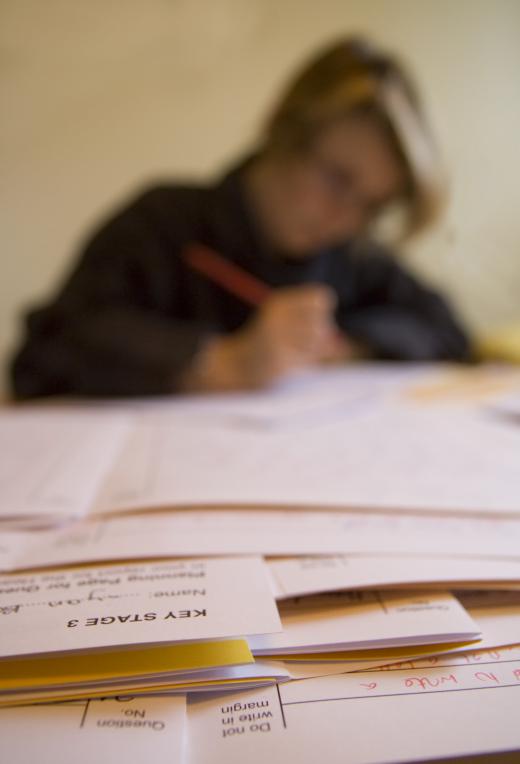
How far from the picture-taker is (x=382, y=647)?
0.39 ft

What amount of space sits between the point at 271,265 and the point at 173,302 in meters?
0.14

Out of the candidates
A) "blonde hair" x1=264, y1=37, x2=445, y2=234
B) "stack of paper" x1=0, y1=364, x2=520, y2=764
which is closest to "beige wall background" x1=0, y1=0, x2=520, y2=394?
"blonde hair" x1=264, y1=37, x2=445, y2=234

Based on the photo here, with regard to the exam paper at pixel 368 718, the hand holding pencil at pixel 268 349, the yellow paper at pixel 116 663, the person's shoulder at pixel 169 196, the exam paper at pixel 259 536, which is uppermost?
the person's shoulder at pixel 169 196

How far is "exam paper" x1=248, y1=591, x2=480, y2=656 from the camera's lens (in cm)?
12

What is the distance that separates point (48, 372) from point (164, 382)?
0.41 ft

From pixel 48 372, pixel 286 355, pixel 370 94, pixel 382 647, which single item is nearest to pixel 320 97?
pixel 370 94

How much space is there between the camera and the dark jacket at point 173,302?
0.43 meters

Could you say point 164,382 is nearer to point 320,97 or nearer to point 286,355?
point 286,355

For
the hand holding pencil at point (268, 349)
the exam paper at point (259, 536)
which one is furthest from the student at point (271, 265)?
the exam paper at point (259, 536)

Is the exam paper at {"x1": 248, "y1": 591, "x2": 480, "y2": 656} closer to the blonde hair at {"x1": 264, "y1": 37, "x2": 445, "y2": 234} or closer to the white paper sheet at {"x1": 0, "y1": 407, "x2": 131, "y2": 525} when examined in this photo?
the white paper sheet at {"x1": 0, "y1": 407, "x2": 131, "y2": 525}

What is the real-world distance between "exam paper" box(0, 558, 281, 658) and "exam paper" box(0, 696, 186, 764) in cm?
1

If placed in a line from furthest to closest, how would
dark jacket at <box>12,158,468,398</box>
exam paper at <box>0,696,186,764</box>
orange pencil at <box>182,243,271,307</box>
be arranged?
orange pencil at <box>182,243,271,307</box> < dark jacket at <box>12,158,468,398</box> < exam paper at <box>0,696,186,764</box>

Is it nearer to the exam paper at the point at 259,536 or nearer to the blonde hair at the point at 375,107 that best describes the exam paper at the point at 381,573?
the exam paper at the point at 259,536

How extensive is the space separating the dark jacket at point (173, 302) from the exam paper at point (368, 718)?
1.11 ft
